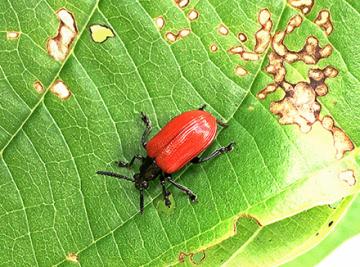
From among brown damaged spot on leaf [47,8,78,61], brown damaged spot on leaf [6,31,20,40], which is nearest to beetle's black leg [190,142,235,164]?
brown damaged spot on leaf [47,8,78,61]

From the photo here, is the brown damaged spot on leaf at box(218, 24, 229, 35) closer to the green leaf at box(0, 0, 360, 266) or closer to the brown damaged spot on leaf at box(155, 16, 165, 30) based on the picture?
the green leaf at box(0, 0, 360, 266)

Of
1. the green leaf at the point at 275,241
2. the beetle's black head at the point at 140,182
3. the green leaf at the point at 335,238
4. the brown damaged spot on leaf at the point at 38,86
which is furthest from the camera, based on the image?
the green leaf at the point at 335,238

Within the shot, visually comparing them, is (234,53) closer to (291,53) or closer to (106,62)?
(291,53)

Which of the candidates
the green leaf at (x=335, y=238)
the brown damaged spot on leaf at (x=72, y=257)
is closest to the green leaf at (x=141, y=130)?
the brown damaged spot on leaf at (x=72, y=257)

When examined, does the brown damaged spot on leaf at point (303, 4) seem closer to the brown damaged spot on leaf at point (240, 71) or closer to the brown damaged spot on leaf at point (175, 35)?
the brown damaged spot on leaf at point (240, 71)

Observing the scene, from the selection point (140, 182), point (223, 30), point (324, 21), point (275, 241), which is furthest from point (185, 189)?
point (324, 21)

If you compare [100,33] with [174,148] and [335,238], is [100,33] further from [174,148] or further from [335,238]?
[335,238]
